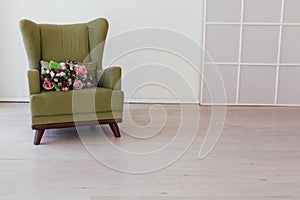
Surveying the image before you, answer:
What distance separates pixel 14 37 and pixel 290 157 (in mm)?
3265

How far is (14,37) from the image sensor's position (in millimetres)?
4324

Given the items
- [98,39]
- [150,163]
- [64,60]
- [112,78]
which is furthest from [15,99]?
[150,163]

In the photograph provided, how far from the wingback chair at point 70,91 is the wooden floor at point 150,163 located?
20 cm

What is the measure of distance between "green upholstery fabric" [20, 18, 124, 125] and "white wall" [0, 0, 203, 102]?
0.71 metres

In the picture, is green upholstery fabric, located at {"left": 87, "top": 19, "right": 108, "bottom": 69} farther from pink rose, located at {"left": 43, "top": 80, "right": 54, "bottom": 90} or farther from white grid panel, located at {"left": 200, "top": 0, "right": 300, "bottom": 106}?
white grid panel, located at {"left": 200, "top": 0, "right": 300, "bottom": 106}

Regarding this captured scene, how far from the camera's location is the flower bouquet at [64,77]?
3062 millimetres

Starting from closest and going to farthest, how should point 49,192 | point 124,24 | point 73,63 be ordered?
point 49,192 < point 73,63 < point 124,24

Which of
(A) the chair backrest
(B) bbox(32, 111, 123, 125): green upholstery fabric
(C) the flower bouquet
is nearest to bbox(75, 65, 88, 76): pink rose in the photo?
(C) the flower bouquet

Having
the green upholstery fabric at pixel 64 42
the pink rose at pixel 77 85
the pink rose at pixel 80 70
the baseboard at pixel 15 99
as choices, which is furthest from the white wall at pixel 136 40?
the pink rose at pixel 77 85

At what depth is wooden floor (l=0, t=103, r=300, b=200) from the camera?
2248mm

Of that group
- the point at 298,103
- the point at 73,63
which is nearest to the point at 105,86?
the point at 73,63

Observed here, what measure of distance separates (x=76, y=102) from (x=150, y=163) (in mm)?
814

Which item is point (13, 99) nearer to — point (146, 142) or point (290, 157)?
point (146, 142)

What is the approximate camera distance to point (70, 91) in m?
3.03
